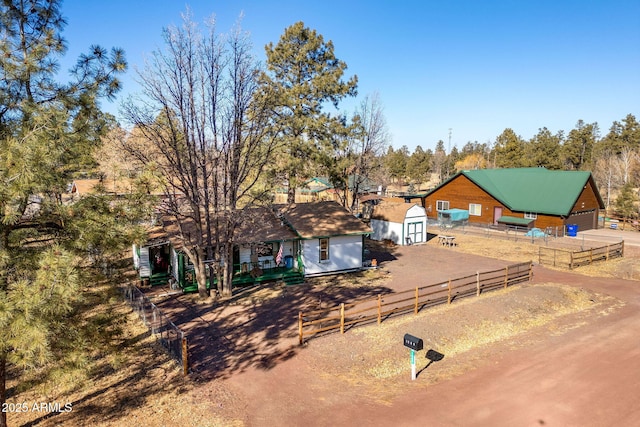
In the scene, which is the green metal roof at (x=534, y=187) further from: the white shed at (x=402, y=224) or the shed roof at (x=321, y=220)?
the shed roof at (x=321, y=220)

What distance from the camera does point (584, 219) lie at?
36.2 meters

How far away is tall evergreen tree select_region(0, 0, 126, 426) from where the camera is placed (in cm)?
541

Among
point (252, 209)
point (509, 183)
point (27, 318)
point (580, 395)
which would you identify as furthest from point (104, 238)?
point (509, 183)

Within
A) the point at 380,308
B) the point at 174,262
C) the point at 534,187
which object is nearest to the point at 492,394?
the point at 380,308

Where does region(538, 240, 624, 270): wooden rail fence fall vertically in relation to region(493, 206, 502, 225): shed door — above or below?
below

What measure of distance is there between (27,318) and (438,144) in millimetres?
167245

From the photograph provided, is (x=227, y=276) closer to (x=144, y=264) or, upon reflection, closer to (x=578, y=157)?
(x=144, y=264)

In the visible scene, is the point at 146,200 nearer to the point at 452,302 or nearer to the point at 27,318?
the point at 27,318

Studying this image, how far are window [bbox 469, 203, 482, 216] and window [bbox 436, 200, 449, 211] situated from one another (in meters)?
2.90

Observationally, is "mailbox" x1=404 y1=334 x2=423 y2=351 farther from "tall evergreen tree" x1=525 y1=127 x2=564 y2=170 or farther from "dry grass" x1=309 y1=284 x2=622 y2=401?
"tall evergreen tree" x1=525 y1=127 x2=564 y2=170

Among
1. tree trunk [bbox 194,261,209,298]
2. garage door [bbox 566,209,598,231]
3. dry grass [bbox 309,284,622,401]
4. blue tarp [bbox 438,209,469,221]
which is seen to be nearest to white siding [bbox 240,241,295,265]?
tree trunk [bbox 194,261,209,298]

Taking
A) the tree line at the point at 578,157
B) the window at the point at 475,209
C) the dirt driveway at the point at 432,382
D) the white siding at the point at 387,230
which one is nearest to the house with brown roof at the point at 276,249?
the dirt driveway at the point at 432,382

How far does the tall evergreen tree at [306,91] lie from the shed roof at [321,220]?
3.23 meters

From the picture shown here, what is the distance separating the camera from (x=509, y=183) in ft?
131
